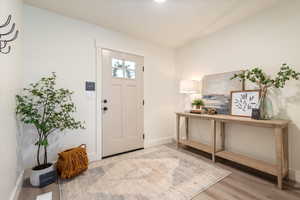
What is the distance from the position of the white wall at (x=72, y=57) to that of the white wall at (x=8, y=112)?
0.31 meters

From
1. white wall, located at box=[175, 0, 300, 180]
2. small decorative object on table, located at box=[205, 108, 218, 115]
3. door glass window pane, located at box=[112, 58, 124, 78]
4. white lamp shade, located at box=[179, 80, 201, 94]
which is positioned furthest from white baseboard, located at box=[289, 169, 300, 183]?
door glass window pane, located at box=[112, 58, 124, 78]

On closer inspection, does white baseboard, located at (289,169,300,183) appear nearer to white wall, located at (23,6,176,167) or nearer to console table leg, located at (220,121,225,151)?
console table leg, located at (220,121,225,151)

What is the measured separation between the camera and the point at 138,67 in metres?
2.93

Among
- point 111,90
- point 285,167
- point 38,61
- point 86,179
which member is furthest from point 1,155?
point 285,167

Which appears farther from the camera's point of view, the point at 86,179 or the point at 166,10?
the point at 166,10

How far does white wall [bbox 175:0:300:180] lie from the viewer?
1.78 meters

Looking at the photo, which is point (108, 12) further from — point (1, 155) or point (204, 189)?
point (204, 189)

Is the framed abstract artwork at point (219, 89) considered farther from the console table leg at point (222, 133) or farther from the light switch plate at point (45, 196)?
the light switch plate at point (45, 196)

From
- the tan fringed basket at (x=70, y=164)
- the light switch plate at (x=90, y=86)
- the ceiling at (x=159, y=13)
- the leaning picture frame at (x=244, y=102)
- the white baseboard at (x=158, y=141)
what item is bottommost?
the white baseboard at (x=158, y=141)

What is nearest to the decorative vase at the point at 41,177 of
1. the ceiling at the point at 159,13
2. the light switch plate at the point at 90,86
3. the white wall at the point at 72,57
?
the white wall at the point at 72,57

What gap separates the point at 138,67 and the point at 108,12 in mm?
1129


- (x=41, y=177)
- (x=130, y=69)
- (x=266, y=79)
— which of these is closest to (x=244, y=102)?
(x=266, y=79)

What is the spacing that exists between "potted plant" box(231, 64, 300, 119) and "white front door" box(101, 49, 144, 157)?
1957 millimetres

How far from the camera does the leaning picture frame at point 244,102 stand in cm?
205
